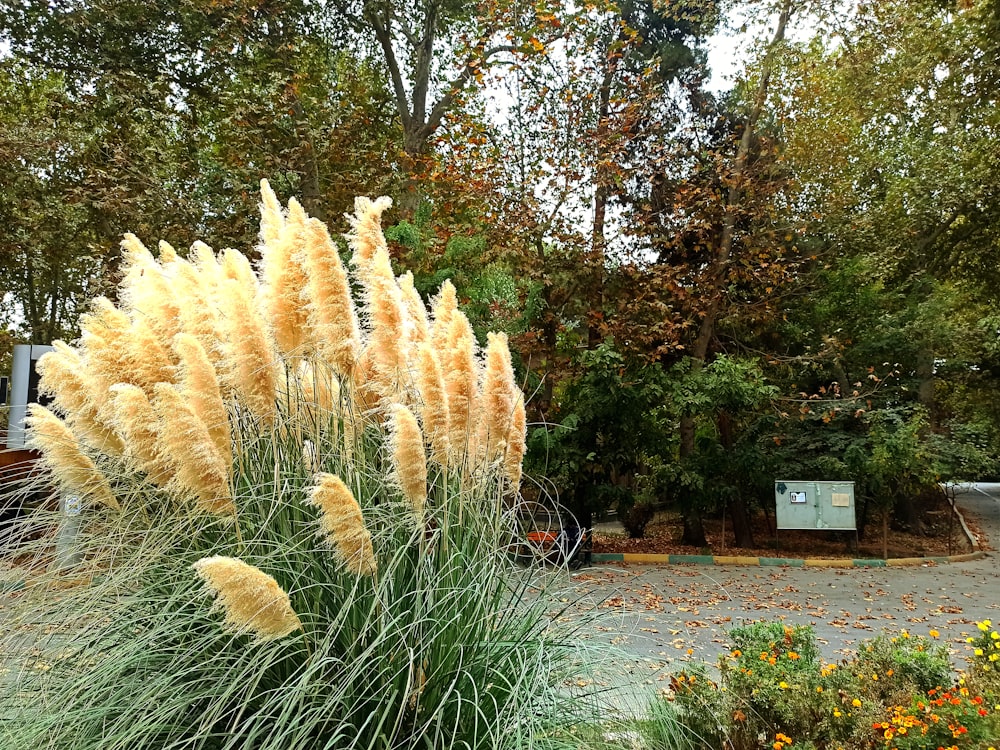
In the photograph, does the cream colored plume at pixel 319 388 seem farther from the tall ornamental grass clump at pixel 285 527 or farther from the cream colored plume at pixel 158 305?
the cream colored plume at pixel 158 305

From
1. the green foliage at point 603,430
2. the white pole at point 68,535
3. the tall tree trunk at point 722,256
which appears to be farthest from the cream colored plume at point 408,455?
the tall tree trunk at point 722,256

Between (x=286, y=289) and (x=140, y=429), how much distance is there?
615 mm

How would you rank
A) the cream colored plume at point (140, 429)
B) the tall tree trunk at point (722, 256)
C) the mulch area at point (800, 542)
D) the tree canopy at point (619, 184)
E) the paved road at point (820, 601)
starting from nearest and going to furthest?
the cream colored plume at point (140, 429) < the paved road at point (820, 601) < the tree canopy at point (619, 184) < the tall tree trunk at point (722, 256) < the mulch area at point (800, 542)

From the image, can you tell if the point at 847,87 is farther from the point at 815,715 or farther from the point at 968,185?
the point at 815,715

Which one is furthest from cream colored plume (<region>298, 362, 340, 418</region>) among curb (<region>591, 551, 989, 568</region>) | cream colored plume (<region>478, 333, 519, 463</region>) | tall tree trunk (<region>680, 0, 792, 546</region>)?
tall tree trunk (<region>680, 0, 792, 546</region>)

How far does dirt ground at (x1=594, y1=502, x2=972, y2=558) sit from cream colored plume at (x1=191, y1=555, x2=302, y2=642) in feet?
39.1

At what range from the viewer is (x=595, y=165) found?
11.7 metres

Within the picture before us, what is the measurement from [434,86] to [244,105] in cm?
364

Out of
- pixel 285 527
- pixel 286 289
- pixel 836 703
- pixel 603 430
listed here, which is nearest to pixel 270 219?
pixel 286 289

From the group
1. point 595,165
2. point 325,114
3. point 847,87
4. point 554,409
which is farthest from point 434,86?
point 847,87

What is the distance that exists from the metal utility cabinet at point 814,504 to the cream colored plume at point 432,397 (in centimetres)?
1155

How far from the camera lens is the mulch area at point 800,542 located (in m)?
13.8

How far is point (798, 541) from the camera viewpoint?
15.2m

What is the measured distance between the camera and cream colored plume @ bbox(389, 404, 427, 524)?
1917 mm
